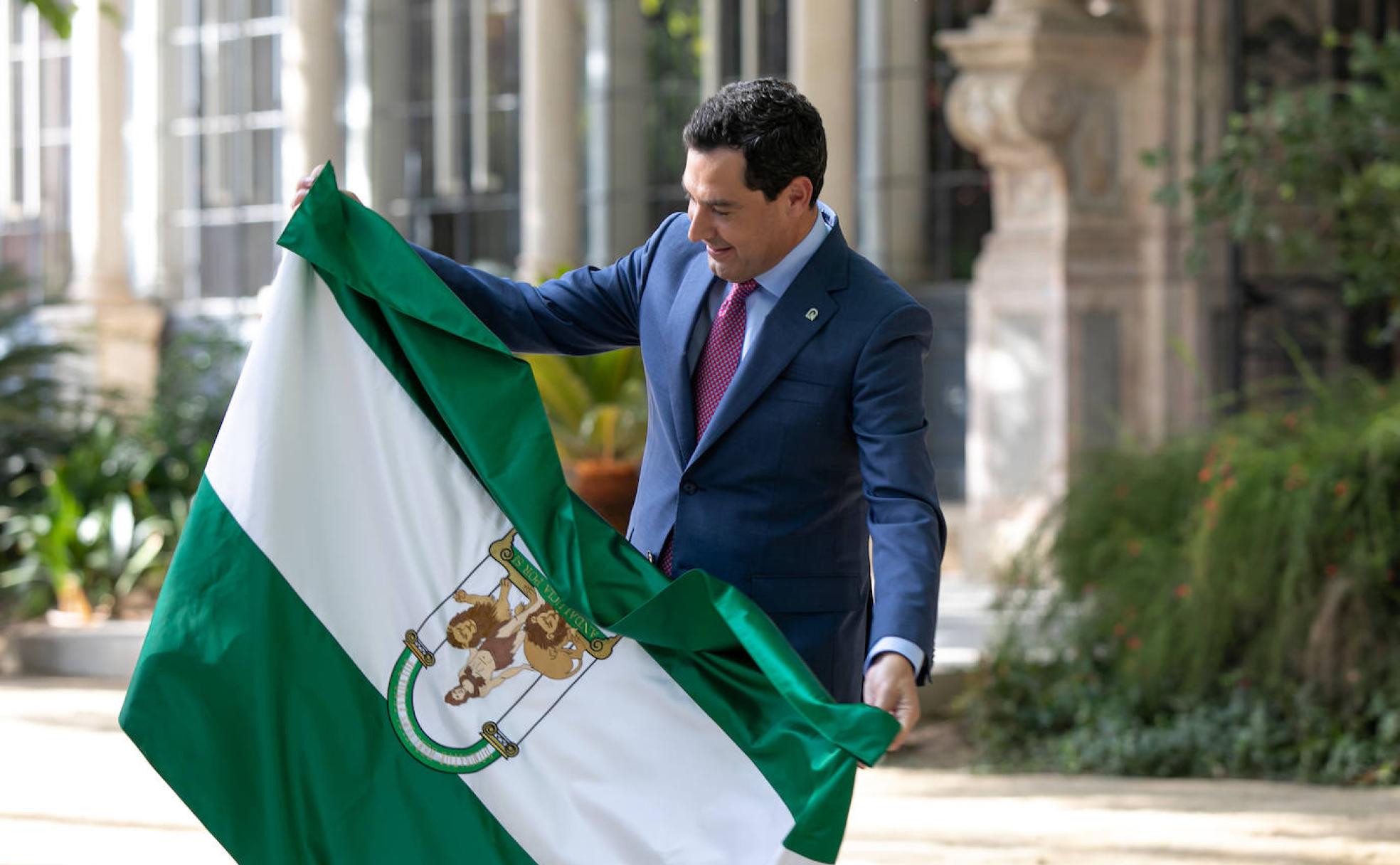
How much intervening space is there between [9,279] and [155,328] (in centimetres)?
424

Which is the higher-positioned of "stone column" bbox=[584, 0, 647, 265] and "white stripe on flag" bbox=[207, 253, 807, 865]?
"stone column" bbox=[584, 0, 647, 265]

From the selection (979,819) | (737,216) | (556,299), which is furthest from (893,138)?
(737,216)

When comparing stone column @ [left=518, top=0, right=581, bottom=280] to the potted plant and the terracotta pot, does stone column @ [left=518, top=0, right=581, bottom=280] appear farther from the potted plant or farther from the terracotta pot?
the terracotta pot

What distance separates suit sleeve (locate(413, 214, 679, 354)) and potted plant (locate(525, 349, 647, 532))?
24.1 ft

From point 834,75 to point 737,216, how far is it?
9.68 meters

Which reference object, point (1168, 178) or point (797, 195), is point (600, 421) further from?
point (797, 195)

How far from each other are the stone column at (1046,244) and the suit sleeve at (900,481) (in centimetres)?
817

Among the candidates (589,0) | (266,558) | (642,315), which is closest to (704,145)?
(642,315)

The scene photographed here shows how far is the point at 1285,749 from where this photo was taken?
7875 millimetres

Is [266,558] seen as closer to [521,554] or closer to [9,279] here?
[521,554]

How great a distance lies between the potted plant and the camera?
1134cm

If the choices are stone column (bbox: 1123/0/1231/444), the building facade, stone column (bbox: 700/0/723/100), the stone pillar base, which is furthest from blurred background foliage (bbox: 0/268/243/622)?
stone column (bbox: 1123/0/1231/444)

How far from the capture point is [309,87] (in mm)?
16062

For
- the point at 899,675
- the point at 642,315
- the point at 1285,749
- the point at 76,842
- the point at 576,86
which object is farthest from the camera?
the point at 576,86
